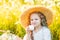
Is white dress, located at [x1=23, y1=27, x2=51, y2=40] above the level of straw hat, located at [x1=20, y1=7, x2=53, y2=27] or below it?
below

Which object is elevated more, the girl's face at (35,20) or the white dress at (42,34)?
the girl's face at (35,20)

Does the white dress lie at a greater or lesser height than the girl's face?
lesser

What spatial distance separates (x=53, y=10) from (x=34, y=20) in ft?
0.61

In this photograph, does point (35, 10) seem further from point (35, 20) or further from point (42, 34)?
point (42, 34)

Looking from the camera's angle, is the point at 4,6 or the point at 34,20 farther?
the point at 4,6

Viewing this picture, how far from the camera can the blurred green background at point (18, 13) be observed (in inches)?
72.6

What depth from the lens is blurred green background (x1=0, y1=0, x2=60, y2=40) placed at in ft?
6.05

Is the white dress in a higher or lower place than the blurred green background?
lower

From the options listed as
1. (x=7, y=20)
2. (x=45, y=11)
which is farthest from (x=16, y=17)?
(x=45, y=11)

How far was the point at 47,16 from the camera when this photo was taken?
69.7 inches

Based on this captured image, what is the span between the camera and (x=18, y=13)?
6.11ft

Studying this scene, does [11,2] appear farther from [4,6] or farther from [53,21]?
[53,21]

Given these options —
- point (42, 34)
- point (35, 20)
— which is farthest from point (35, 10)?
point (42, 34)

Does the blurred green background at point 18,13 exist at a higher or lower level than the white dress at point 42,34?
higher
